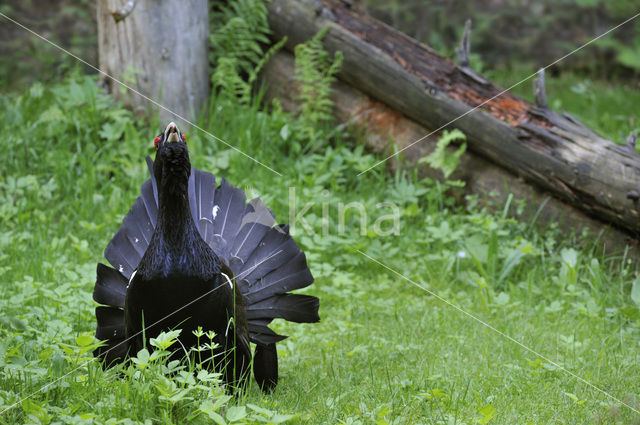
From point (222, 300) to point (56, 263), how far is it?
224 centimetres

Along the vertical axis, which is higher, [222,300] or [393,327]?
[222,300]

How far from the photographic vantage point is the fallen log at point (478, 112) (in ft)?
16.5

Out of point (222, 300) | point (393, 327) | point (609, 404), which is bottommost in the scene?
point (393, 327)

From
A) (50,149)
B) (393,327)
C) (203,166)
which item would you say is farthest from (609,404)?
(50,149)

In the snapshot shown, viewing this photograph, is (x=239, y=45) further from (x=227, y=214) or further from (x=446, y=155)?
(x=227, y=214)

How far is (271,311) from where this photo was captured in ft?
12.1

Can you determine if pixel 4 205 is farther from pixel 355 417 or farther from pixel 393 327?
pixel 355 417

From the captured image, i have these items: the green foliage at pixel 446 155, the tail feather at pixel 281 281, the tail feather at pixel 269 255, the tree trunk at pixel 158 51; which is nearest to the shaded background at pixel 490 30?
the tree trunk at pixel 158 51

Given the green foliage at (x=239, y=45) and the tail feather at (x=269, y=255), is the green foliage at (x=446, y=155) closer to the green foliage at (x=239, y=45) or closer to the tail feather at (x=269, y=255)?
the green foliage at (x=239, y=45)

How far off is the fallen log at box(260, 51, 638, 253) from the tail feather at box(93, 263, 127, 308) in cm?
315

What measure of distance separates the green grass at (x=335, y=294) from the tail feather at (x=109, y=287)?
0.23 metres

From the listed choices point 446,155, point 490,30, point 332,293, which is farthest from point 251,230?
point 490,30

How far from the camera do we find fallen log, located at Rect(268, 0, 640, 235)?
502 cm

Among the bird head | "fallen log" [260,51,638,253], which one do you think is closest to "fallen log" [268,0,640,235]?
"fallen log" [260,51,638,253]
